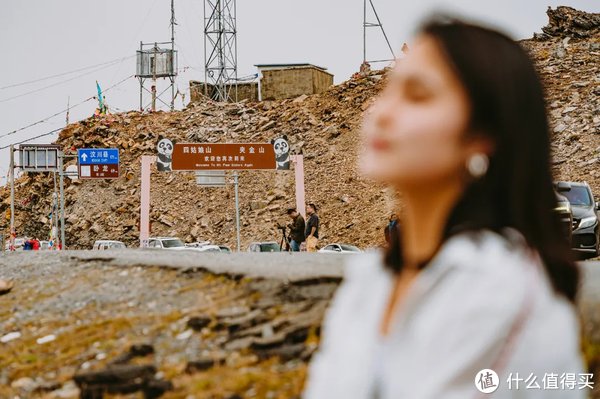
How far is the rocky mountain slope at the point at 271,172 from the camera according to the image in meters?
42.7

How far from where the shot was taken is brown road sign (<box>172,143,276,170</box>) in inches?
1426

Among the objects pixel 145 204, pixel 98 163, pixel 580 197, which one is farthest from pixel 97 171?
pixel 580 197

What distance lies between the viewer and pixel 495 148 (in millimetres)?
1139

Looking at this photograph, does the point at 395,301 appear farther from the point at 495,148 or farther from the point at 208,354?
the point at 208,354

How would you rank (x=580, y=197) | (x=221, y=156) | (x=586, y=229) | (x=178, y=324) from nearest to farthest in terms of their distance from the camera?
(x=178, y=324) < (x=586, y=229) < (x=580, y=197) < (x=221, y=156)

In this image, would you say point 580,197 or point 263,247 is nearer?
point 580,197

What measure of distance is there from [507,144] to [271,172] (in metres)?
50.2

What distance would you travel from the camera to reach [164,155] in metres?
35.6

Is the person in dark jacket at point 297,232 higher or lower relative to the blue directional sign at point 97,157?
lower

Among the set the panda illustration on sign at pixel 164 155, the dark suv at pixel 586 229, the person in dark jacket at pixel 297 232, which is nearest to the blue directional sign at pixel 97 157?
the panda illustration on sign at pixel 164 155

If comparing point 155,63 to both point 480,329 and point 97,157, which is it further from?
point 480,329

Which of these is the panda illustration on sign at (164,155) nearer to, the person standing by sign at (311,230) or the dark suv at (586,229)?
the person standing by sign at (311,230)

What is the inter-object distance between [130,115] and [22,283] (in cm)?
5398

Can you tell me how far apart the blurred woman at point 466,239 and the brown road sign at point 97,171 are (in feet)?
150
